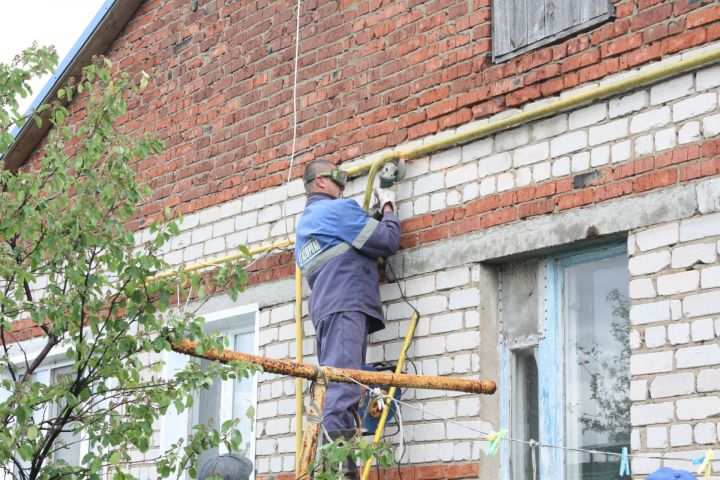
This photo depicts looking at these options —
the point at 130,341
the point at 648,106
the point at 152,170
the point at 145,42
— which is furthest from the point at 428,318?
the point at 145,42

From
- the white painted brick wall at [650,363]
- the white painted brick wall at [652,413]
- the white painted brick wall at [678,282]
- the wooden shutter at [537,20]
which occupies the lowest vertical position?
the white painted brick wall at [652,413]

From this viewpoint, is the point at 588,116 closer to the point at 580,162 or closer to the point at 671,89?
the point at 580,162

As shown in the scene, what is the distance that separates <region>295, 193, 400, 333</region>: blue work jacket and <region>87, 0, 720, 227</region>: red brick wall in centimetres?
71

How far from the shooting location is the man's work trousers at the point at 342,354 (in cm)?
720

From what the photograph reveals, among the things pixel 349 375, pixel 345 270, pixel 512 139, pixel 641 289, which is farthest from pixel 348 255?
pixel 641 289

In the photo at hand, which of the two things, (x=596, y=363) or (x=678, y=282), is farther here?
(x=596, y=363)

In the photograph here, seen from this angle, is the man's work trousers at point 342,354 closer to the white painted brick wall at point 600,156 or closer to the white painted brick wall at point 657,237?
the white painted brick wall at point 600,156

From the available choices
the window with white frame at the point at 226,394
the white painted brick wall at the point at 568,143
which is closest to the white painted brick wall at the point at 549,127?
the white painted brick wall at the point at 568,143

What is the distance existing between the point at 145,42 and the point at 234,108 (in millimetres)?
1541

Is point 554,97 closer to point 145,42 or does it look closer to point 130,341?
point 130,341

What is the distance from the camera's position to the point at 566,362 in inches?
276

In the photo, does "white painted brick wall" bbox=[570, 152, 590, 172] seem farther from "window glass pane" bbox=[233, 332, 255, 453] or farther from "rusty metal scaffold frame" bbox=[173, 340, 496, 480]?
"window glass pane" bbox=[233, 332, 255, 453]

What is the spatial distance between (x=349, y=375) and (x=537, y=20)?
247cm

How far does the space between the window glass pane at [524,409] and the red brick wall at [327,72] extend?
1468mm
